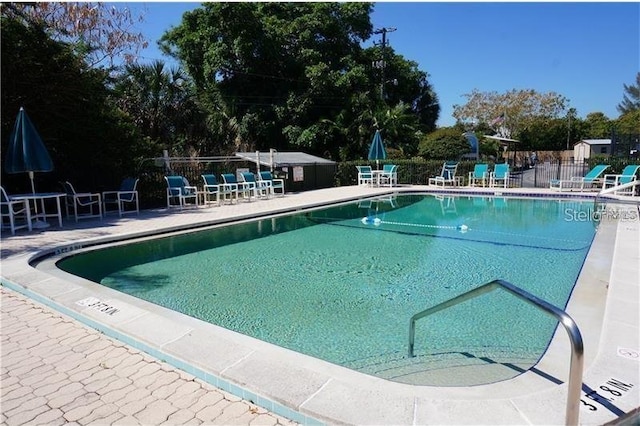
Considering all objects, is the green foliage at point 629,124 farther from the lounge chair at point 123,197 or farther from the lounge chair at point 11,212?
the lounge chair at point 11,212

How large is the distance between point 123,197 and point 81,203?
109 cm

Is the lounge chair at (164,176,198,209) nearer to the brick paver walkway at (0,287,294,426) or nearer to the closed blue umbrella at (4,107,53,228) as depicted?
the closed blue umbrella at (4,107,53,228)

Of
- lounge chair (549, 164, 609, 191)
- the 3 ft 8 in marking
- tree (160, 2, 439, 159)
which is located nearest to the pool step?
the 3 ft 8 in marking

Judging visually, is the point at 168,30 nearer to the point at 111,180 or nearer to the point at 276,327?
the point at 111,180

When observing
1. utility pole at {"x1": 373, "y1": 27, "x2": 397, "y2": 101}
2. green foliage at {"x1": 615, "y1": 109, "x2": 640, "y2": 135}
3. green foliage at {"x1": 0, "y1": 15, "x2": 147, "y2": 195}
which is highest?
utility pole at {"x1": 373, "y1": 27, "x2": 397, "y2": 101}

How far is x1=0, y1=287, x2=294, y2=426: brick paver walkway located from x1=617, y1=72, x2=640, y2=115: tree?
76796 millimetres

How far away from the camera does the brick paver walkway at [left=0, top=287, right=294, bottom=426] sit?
7.97ft

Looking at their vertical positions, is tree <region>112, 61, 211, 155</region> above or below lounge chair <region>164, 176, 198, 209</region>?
above

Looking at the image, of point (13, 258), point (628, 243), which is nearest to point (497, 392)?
point (628, 243)

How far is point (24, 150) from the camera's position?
8.28 metres

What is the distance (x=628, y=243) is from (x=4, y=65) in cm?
1283

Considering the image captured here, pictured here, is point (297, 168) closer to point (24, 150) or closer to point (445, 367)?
point (24, 150)

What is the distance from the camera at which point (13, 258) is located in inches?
240

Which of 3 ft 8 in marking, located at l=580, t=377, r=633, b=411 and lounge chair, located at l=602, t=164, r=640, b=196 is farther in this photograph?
lounge chair, located at l=602, t=164, r=640, b=196
